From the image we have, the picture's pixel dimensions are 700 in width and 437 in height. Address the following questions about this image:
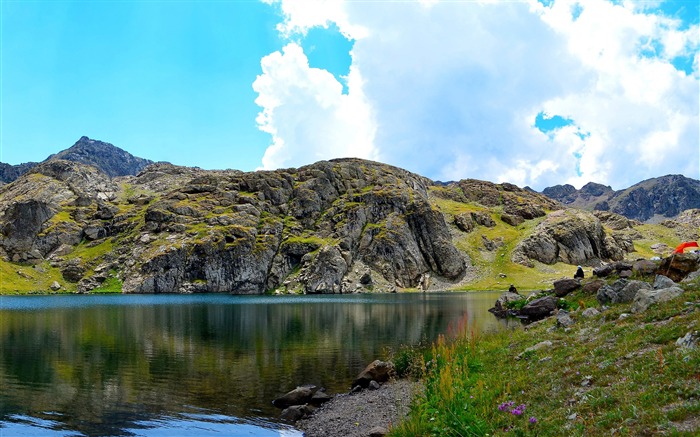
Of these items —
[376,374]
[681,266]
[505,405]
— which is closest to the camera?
[505,405]

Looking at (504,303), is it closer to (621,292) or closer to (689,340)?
(621,292)

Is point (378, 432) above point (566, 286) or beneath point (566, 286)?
beneath

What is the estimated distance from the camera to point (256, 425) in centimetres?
2641

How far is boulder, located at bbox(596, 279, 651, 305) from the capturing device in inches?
1268

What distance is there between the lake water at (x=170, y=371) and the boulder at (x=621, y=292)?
37.6ft

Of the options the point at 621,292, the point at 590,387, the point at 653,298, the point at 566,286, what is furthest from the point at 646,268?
the point at 590,387

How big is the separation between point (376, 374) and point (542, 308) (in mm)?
31316

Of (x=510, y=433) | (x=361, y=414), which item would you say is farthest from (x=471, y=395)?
(x=361, y=414)

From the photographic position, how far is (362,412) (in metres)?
27.4

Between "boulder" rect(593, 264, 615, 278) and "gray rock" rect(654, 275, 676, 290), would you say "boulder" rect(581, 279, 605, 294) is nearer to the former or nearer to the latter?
"boulder" rect(593, 264, 615, 278)

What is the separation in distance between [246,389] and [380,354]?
1736cm

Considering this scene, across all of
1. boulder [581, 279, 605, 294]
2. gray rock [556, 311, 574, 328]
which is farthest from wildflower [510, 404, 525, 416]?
boulder [581, 279, 605, 294]

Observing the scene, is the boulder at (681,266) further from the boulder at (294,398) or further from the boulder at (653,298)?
the boulder at (294,398)

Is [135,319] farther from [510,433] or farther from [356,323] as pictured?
[510,433]
